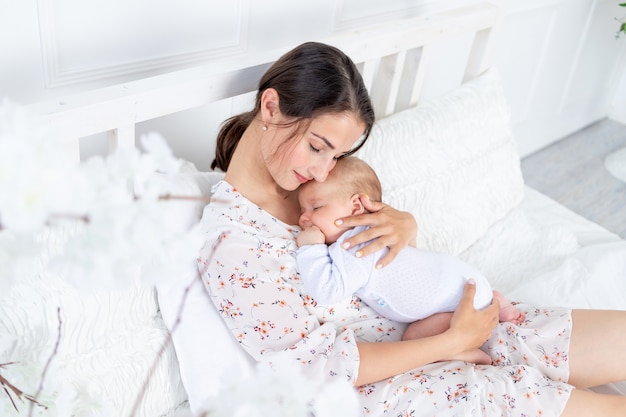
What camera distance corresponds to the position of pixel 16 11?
1.03 m

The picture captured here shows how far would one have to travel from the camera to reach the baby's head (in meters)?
1.20

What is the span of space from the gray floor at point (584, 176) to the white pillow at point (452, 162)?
1.03 m

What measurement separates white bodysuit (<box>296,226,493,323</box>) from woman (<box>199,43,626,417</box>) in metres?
0.03

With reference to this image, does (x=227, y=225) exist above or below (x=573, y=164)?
above

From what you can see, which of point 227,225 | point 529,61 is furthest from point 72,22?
point 529,61

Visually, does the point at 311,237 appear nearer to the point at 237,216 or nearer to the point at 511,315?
the point at 237,216

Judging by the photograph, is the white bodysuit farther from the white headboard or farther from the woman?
the white headboard

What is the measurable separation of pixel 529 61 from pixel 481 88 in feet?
3.40

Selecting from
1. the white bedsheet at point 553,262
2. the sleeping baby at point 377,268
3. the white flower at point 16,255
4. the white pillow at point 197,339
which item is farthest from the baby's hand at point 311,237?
the white flower at point 16,255

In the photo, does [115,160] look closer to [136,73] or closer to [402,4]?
[136,73]

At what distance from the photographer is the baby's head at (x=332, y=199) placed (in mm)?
1199

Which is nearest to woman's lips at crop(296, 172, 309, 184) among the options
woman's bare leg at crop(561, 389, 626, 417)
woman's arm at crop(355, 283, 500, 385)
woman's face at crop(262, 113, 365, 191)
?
woman's face at crop(262, 113, 365, 191)

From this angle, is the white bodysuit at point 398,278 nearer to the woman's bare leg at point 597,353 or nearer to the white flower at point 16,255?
the woman's bare leg at point 597,353

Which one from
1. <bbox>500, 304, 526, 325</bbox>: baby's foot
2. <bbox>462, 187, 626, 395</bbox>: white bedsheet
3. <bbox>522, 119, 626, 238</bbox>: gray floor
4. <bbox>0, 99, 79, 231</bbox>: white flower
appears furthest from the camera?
<bbox>522, 119, 626, 238</bbox>: gray floor
